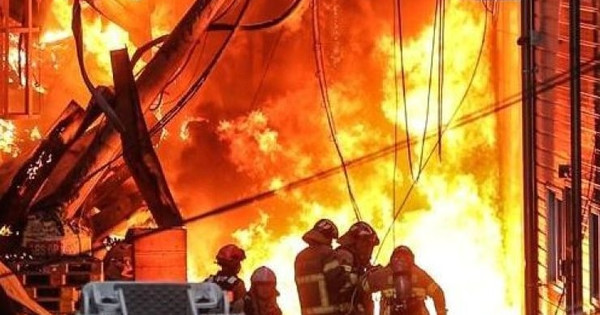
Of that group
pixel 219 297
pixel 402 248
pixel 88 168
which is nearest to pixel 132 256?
pixel 88 168

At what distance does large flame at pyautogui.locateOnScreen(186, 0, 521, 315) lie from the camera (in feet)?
72.1

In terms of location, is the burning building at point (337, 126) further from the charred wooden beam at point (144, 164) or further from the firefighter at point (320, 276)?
the firefighter at point (320, 276)

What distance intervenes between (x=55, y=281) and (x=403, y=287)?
450 cm

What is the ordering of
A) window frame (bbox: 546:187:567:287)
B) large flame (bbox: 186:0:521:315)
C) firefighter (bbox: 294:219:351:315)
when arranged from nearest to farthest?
firefighter (bbox: 294:219:351:315) → window frame (bbox: 546:187:567:287) → large flame (bbox: 186:0:521:315)

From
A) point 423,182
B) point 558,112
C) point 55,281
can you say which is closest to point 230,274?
point 55,281

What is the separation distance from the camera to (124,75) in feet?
51.6

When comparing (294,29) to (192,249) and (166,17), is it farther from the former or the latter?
(192,249)

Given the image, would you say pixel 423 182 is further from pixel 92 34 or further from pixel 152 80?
pixel 152 80

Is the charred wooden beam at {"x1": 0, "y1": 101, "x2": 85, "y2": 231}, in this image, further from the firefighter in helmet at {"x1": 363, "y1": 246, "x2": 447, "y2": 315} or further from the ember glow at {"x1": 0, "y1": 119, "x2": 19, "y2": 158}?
the ember glow at {"x1": 0, "y1": 119, "x2": 19, "y2": 158}

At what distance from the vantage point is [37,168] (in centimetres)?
1683

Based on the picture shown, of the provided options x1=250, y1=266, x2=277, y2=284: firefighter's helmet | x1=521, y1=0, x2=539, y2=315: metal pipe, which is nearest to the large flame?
x1=521, y1=0, x2=539, y2=315: metal pipe

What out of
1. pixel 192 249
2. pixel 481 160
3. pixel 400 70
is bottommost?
pixel 192 249

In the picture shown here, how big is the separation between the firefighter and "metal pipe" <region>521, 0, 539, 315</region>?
3.56m

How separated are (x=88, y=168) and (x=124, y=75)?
4.73 feet
